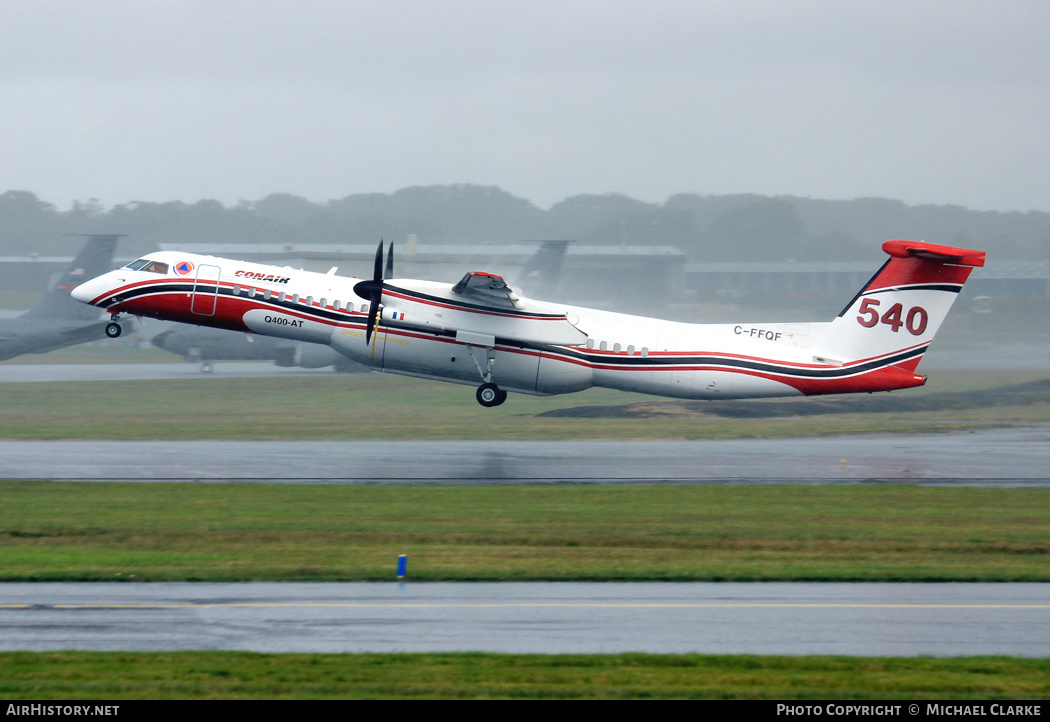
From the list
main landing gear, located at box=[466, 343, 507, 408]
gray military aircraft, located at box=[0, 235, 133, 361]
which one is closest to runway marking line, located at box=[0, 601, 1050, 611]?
main landing gear, located at box=[466, 343, 507, 408]

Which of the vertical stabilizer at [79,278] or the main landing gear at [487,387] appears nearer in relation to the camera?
the main landing gear at [487,387]

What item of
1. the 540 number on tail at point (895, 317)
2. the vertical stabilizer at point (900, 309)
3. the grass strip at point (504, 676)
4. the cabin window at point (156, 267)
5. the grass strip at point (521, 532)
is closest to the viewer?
the grass strip at point (504, 676)

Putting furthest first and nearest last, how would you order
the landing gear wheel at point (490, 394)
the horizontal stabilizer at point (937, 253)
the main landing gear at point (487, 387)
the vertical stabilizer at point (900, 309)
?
the landing gear wheel at point (490, 394)
the main landing gear at point (487, 387)
the vertical stabilizer at point (900, 309)
the horizontal stabilizer at point (937, 253)

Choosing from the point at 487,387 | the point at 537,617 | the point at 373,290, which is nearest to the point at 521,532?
the point at 537,617

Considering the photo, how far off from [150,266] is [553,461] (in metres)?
15.0

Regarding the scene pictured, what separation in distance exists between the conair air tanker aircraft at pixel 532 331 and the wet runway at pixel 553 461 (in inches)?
96.5

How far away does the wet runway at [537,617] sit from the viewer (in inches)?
467

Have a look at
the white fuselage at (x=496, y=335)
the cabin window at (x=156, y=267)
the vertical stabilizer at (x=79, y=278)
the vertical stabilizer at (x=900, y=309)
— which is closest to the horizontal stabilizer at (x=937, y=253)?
the vertical stabilizer at (x=900, y=309)

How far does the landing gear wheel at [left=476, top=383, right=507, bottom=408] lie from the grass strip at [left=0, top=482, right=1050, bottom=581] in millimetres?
6035

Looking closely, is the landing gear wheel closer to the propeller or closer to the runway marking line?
the propeller

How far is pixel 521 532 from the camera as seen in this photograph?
19.6 meters

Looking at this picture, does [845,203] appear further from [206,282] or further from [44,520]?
[44,520]

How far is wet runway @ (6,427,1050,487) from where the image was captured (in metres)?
26.0

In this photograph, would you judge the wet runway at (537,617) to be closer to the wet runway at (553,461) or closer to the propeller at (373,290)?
the wet runway at (553,461)
